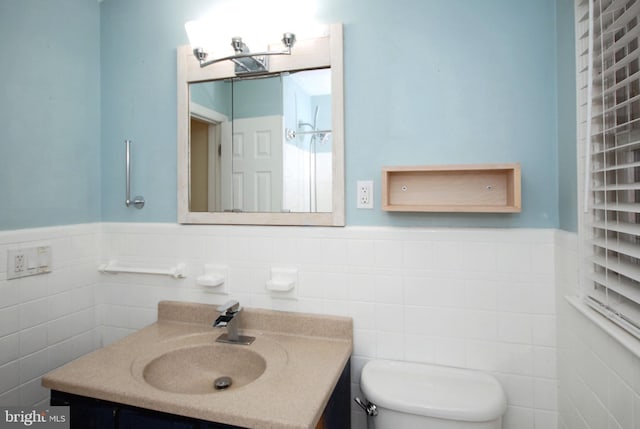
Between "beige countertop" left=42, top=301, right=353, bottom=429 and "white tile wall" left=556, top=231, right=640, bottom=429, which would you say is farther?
"beige countertop" left=42, top=301, right=353, bottom=429

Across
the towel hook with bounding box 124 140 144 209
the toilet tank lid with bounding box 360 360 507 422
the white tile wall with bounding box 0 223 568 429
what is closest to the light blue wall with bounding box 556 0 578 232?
the white tile wall with bounding box 0 223 568 429

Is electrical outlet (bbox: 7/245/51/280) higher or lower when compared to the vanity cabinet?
higher

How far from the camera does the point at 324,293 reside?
1331 mm

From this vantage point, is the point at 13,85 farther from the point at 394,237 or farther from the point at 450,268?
the point at 450,268

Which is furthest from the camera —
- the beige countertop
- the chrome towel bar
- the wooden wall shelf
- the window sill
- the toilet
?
the chrome towel bar

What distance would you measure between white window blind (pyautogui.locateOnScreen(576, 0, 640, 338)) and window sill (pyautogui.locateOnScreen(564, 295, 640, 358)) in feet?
0.05

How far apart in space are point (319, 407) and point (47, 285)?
122 centimetres

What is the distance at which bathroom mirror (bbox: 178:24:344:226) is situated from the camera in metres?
1.31

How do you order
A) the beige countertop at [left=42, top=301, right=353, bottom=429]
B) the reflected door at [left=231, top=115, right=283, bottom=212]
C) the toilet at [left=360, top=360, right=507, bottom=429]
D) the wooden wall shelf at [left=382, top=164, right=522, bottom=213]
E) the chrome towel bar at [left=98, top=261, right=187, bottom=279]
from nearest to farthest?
the beige countertop at [left=42, top=301, right=353, bottom=429]
the toilet at [left=360, top=360, right=507, bottom=429]
the wooden wall shelf at [left=382, top=164, right=522, bottom=213]
the reflected door at [left=231, top=115, right=283, bottom=212]
the chrome towel bar at [left=98, top=261, right=187, bottom=279]

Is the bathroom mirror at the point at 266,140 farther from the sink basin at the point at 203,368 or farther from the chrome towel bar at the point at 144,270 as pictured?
the sink basin at the point at 203,368

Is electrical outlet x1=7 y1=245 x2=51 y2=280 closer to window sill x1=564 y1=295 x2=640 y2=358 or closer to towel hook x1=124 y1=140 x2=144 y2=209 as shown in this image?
towel hook x1=124 y1=140 x2=144 y2=209

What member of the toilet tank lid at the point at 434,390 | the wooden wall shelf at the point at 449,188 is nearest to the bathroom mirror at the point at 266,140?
the wooden wall shelf at the point at 449,188

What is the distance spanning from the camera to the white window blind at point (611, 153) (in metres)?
0.78

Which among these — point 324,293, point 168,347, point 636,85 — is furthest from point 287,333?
point 636,85
